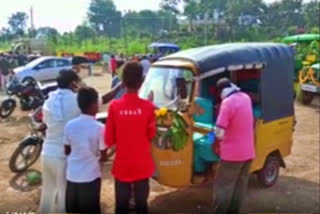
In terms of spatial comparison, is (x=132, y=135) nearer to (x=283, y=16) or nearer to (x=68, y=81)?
(x=68, y=81)

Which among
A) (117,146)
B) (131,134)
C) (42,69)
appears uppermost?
(131,134)

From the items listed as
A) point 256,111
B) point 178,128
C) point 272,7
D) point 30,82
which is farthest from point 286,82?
point 272,7

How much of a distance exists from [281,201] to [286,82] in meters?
1.78

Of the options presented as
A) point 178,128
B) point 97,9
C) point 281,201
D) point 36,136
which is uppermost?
point 97,9

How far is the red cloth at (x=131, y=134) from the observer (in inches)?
148

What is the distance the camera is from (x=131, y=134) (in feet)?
12.3

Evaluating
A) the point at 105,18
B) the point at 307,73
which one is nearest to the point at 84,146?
the point at 307,73

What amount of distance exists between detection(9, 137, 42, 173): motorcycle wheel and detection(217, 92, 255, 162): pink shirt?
139 inches

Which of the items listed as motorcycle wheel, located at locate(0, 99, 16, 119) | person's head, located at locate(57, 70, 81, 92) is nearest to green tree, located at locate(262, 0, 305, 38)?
motorcycle wheel, located at locate(0, 99, 16, 119)

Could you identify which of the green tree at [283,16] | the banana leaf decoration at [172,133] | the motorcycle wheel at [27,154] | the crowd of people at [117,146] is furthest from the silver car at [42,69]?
the green tree at [283,16]

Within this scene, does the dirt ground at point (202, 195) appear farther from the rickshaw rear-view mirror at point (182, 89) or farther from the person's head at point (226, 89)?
the person's head at point (226, 89)

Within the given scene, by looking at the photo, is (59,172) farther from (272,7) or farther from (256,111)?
(272,7)

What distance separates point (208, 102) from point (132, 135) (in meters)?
3.19

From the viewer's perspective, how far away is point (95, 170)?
12.8ft
